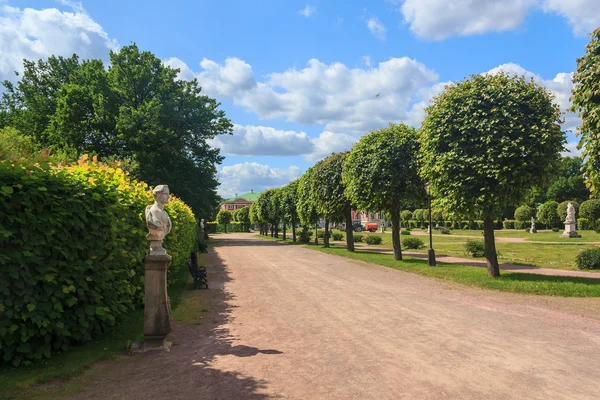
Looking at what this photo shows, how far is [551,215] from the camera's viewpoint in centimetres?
4828

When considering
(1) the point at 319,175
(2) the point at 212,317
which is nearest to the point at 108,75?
(1) the point at 319,175

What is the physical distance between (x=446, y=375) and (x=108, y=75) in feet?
128

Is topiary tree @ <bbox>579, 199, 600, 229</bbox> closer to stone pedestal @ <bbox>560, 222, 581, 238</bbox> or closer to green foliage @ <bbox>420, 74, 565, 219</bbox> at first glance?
stone pedestal @ <bbox>560, 222, 581, 238</bbox>

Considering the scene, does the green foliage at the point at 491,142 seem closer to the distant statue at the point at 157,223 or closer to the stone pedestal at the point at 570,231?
the distant statue at the point at 157,223

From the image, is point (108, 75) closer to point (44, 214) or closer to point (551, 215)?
point (44, 214)

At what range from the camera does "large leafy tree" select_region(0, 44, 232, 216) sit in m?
33.3

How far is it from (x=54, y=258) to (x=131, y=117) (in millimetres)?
30715

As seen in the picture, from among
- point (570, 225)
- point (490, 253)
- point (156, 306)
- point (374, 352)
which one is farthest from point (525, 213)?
point (156, 306)

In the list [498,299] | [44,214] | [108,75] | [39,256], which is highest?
[108,75]

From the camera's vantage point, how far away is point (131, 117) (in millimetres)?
32938

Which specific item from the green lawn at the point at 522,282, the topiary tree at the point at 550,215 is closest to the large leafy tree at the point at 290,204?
the green lawn at the point at 522,282

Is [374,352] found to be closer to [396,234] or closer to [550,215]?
[396,234]

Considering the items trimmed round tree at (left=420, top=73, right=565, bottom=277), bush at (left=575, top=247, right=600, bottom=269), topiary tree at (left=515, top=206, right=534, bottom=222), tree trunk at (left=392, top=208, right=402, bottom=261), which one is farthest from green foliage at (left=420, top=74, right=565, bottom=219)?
topiary tree at (left=515, top=206, right=534, bottom=222)

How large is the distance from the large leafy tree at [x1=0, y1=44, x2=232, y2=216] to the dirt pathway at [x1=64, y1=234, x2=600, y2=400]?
26.2 m
